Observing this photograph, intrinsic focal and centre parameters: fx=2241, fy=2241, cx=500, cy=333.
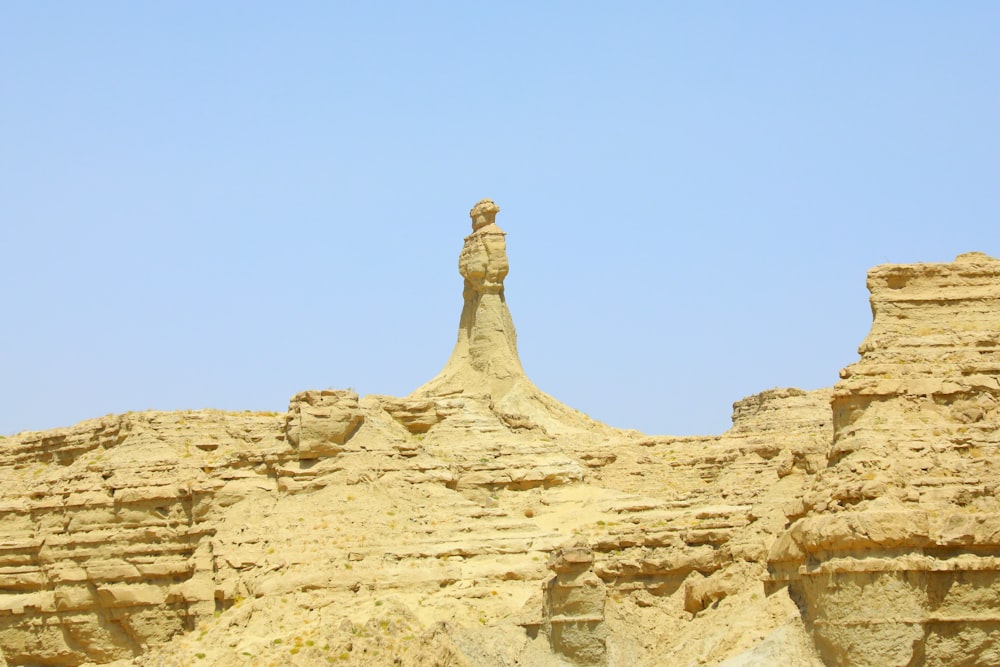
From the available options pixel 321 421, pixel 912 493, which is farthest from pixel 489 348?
pixel 912 493

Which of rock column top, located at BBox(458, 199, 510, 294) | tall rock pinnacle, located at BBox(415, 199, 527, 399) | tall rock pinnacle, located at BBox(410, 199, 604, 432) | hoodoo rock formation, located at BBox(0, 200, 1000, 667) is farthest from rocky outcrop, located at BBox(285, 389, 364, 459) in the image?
rock column top, located at BBox(458, 199, 510, 294)

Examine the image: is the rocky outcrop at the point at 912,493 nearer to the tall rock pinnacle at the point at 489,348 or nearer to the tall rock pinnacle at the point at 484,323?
the tall rock pinnacle at the point at 489,348

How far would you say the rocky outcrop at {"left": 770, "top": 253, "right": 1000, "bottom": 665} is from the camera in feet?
139

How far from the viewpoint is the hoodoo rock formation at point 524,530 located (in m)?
43.1

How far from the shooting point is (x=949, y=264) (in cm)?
4741

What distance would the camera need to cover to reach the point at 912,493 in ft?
142

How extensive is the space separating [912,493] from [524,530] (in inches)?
747

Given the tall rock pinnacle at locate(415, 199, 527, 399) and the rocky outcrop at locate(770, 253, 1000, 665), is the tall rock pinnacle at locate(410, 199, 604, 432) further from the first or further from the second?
the rocky outcrop at locate(770, 253, 1000, 665)

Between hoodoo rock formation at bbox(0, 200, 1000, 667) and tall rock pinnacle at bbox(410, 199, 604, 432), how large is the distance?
4.57 metres

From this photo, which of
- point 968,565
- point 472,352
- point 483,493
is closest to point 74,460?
point 483,493

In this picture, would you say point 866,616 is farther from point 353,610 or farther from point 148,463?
point 148,463

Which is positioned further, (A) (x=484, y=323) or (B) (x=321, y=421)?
(A) (x=484, y=323)

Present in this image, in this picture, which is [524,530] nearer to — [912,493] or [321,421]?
[321,421]

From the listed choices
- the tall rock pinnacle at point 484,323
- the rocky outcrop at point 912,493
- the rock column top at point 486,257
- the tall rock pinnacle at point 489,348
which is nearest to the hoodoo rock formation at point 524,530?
the rocky outcrop at point 912,493
